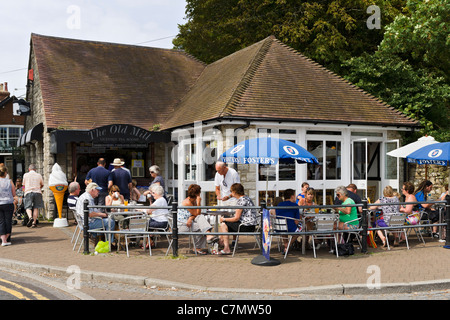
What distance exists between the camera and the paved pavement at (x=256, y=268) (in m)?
6.72

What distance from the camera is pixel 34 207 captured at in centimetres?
1377

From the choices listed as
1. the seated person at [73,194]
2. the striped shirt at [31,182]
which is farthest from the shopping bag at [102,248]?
the striped shirt at [31,182]

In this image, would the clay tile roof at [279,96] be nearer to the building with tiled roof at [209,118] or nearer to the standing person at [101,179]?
the building with tiled roof at [209,118]

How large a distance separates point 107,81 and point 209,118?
24.1ft

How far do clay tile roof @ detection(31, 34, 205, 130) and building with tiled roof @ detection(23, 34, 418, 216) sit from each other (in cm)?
4

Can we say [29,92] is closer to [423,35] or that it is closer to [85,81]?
[85,81]

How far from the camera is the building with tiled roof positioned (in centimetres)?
1357

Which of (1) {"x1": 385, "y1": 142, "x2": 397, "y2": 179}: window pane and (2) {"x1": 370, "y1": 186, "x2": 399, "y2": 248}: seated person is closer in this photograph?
(2) {"x1": 370, "y1": 186, "x2": 399, "y2": 248}: seated person

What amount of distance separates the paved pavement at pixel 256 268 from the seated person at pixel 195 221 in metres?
0.44

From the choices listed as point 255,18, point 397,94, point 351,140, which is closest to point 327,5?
point 255,18

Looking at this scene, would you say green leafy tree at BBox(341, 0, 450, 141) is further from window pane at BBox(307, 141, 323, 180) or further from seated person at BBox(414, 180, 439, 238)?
seated person at BBox(414, 180, 439, 238)

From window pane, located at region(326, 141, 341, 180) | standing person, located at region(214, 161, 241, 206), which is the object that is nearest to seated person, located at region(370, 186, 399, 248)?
standing person, located at region(214, 161, 241, 206)

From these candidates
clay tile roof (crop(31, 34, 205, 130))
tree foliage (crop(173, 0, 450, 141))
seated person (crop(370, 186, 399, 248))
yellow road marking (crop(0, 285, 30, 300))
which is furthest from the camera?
tree foliage (crop(173, 0, 450, 141))

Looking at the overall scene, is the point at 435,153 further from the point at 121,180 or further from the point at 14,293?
the point at 14,293
